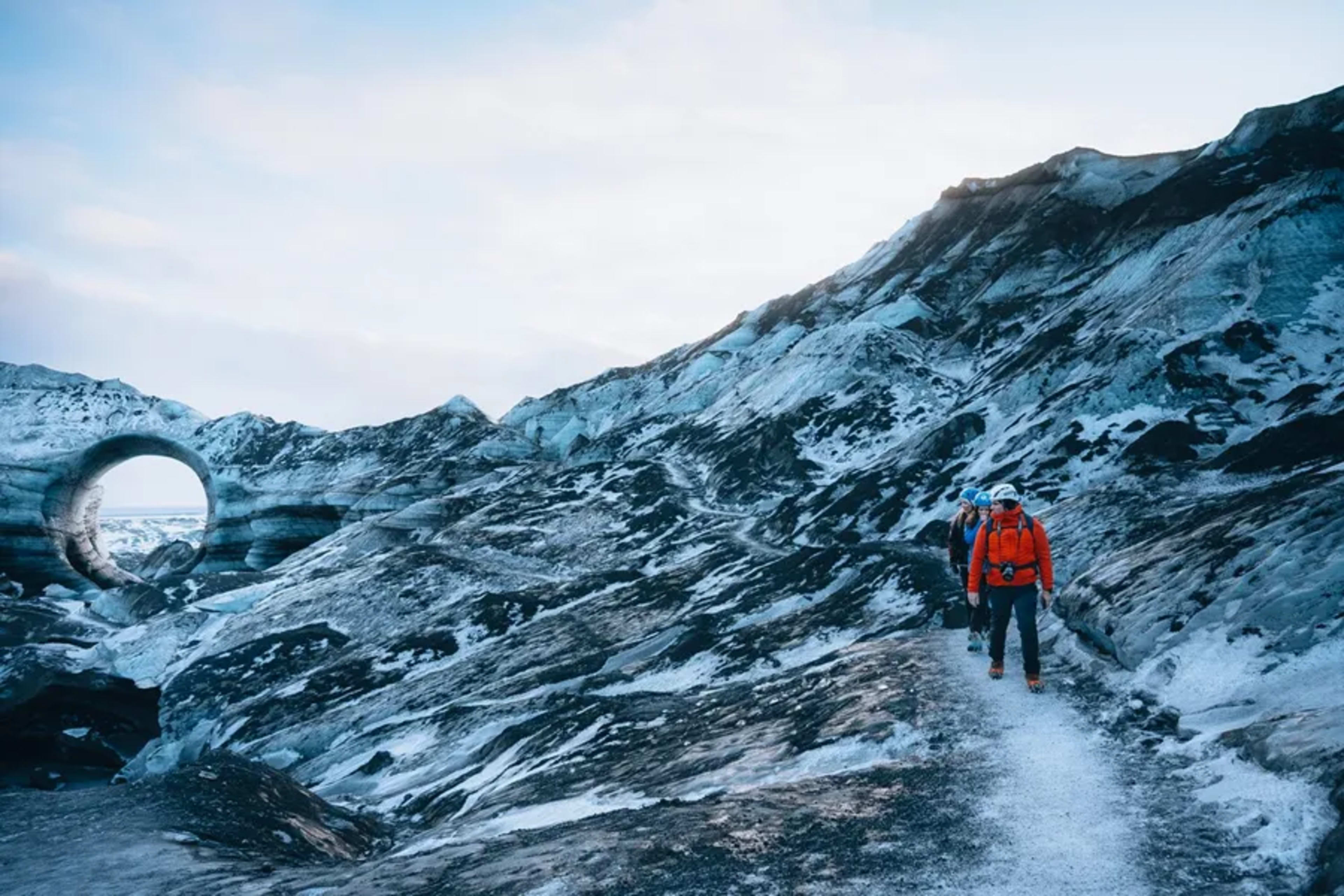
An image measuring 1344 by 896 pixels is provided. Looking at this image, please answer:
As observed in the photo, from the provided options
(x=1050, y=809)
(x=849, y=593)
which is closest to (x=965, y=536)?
(x=849, y=593)

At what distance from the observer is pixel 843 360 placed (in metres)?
50.0

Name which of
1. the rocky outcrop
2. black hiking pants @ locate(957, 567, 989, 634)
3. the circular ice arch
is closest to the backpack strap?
black hiking pants @ locate(957, 567, 989, 634)

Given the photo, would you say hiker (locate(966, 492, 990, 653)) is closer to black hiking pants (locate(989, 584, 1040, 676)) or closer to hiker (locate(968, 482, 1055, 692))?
black hiking pants (locate(989, 584, 1040, 676))

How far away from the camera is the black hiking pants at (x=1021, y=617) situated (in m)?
10.5

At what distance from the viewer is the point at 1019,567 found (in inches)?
414

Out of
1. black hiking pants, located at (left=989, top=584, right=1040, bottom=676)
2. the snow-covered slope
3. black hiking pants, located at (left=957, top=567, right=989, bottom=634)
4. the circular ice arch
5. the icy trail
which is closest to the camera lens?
the icy trail

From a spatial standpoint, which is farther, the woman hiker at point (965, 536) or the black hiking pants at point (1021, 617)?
the woman hiker at point (965, 536)

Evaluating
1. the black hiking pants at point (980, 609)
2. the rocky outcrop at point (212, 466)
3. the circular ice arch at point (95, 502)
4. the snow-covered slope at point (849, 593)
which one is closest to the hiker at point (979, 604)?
the black hiking pants at point (980, 609)

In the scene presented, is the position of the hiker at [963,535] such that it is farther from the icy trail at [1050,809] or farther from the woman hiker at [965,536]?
the icy trail at [1050,809]

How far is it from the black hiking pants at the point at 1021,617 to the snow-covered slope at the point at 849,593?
2.90ft

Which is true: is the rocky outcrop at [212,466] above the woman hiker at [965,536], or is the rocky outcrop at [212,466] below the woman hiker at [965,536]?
above

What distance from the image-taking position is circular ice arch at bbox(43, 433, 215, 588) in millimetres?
64188

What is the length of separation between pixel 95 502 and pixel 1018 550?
7902cm

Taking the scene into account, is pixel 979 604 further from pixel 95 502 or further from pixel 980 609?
pixel 95 502
